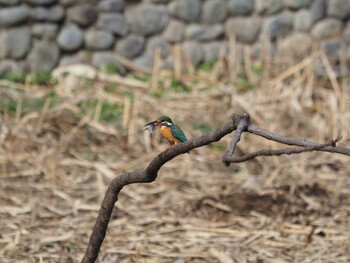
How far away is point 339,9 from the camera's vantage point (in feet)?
26.8

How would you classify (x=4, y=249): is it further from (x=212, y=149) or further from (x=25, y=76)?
(x=25, y=76)

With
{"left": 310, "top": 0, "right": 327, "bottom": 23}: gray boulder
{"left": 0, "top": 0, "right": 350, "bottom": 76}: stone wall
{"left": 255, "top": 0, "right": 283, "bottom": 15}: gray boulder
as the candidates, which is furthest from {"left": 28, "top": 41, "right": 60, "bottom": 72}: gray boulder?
{"left": 310, "top": 0, "right": 327, "bottom": 23}: gray boulder

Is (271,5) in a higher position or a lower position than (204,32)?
higher

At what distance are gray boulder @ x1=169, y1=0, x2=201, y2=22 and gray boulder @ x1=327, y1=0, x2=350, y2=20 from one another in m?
1.45

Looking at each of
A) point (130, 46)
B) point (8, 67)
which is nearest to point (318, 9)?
point (130, 46)

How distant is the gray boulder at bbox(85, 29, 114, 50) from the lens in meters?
8.12

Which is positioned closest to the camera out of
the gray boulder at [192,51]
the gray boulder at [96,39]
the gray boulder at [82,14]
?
the gray boulder at [82,14]

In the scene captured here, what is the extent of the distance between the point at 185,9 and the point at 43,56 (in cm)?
166

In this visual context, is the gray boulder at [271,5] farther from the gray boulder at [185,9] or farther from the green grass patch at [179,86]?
the green grass patch at [179,86]

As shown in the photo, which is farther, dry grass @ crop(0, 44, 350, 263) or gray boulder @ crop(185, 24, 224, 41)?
gray boulder @ crop(185, 24, 224, 41)

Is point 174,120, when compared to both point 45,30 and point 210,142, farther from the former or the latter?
point 210,142

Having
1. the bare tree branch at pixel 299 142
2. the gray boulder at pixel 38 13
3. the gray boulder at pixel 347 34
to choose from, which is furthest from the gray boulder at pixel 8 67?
the bare tree branch at pixel 299 142

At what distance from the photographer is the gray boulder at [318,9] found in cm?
821

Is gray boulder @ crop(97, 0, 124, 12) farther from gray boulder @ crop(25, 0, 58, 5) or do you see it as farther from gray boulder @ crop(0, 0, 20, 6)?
gray boulder @ crop(0, 0, 20, 6)
